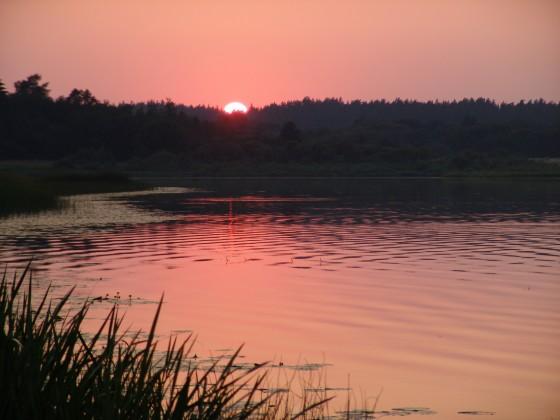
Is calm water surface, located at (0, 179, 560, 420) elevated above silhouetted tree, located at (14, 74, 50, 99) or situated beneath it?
situated beneath

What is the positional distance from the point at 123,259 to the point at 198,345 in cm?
1340

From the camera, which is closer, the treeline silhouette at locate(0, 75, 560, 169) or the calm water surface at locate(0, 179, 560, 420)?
the calm water surface at locate(0, 179, 560, 420)

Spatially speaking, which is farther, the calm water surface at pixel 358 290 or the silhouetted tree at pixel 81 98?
the silhouetted tree at pixel 81 98

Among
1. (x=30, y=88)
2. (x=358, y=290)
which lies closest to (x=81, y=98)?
(x=30, y=88)

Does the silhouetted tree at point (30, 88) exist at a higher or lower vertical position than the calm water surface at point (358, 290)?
higher

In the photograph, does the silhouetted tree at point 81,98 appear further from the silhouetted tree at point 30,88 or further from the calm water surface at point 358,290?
the calm water surface at point 358,290

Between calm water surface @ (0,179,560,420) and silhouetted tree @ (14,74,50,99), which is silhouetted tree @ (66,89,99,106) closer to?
silhouetted tree @ (14,74,50,99)

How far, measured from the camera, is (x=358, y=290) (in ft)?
71.0

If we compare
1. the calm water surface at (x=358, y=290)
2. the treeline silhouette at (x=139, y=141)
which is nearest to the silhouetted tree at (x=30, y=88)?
the treeline silhouette at (x=139, y=141)

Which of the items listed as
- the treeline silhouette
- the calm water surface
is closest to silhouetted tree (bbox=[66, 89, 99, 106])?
the treeline silhouette

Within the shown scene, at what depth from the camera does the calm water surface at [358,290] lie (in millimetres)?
13617

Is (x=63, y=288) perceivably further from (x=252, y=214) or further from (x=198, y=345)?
(x=252, y=214)

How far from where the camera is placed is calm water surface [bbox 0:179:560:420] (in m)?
13.6

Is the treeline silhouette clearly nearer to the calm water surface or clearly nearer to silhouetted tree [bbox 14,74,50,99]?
silhouetted tree [bbox 14,74,50,99]
